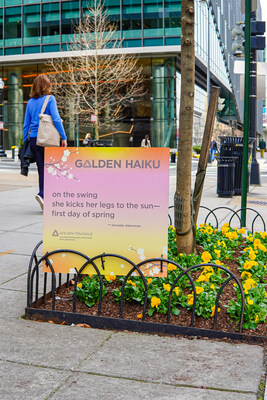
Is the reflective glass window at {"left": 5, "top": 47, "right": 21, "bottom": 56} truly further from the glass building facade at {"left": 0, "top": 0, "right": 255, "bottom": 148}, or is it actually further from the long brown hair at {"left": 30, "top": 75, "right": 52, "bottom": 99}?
the long brown hair at {"left": 30, "top": 75, "right": 52, "bottom": 99}

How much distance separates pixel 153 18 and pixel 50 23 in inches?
348

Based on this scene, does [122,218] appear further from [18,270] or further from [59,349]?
[18,270]

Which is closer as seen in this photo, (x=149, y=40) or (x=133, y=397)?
(x=133, y=397)

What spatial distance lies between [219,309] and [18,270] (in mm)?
2454

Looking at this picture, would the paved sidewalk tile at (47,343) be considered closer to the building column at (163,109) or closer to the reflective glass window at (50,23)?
the building column at (163,109)

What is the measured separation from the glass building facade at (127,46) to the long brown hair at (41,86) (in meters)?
34.8

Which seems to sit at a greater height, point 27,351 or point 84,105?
point 84,105

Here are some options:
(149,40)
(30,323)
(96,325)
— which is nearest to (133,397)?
(96,325)

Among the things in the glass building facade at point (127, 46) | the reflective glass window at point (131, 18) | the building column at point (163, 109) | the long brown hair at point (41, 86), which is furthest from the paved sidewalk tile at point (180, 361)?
the building column at point (163, 109)

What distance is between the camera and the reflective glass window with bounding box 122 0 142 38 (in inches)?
1670

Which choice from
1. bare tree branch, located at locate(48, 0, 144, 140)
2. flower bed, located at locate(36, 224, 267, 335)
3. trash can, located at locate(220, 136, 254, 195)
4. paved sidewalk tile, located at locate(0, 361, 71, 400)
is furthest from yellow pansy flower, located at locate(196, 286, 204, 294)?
bare tree branch, located at locate(48, 0, 144, 140)

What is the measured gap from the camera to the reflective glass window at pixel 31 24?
45.1m

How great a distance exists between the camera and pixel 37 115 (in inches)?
340

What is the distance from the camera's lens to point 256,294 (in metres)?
4.09
